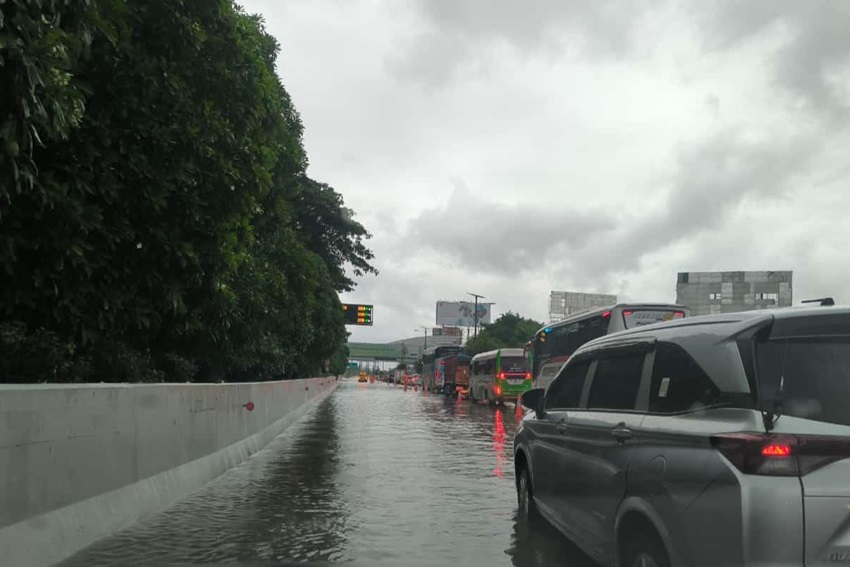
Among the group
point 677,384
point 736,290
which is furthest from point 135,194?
point 736,290

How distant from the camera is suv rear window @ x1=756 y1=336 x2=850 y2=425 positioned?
3.58 meters

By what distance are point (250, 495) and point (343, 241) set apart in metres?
34.1

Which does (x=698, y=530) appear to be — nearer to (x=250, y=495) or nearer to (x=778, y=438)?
(x=778, y=438)

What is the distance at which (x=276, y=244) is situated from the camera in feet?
73.1

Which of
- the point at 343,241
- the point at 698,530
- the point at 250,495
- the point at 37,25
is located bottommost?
the point at 250,495

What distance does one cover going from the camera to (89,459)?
21.6 ft

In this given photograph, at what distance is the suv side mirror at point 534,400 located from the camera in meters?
6.95

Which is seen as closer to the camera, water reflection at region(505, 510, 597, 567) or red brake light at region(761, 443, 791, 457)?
red brake light at region(761, 443, 791, 457)

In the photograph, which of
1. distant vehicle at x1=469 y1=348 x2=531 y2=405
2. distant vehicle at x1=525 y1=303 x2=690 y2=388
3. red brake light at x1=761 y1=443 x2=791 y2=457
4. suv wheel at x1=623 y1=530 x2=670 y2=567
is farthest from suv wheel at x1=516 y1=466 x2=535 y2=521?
distant vehicle at x1=469 y1=348 x2=531 y2=405

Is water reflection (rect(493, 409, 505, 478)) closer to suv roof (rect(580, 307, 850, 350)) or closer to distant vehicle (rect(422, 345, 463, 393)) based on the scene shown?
suv roof (rect(580, 307, 850, 350))

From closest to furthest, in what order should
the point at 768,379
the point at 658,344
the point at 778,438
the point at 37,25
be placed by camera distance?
1. the point at 778,438
2. the point at 768,379
3. the point at 658,344
4. the point at 37,25

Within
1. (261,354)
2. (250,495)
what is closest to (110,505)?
(250,495)

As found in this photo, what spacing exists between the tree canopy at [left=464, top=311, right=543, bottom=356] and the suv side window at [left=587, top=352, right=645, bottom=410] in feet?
348

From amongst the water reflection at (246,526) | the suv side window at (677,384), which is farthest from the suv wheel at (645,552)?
the water reflection at (246,526)
